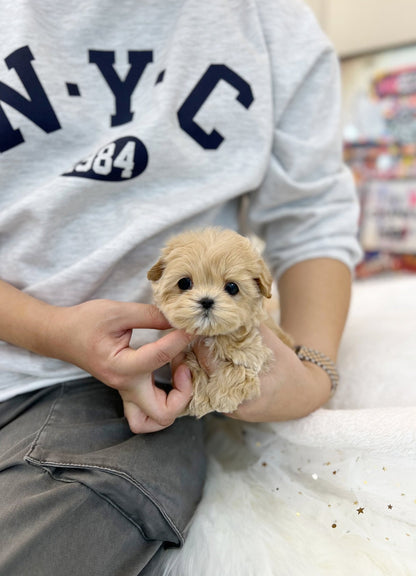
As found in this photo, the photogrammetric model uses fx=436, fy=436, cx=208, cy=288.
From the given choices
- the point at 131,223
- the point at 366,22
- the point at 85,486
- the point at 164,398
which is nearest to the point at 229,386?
the point at 164,398

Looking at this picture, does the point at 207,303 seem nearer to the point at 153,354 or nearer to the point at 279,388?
the point at 153,354

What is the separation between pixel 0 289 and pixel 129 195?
0.85 feet

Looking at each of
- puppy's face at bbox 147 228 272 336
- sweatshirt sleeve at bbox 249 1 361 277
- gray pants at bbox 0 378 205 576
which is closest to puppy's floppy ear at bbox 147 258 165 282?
puppy's face at bbox 147 228 272 336

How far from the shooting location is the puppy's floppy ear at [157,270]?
54 cm

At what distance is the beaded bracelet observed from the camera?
0.72m

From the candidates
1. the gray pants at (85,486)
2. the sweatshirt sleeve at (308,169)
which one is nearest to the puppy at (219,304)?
the gray pants at (85,486)

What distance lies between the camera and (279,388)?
62 centimetres

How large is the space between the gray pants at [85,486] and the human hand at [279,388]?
14 cm

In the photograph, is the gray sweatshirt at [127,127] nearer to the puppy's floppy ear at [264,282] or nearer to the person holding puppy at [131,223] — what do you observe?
the person holding puppy at [131,223]

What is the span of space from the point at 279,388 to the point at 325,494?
18cm

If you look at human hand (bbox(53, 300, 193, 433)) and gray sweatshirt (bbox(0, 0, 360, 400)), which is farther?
gray sweatshirt (bbox(0, 0, 360, 400))

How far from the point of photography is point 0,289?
2.19 ft

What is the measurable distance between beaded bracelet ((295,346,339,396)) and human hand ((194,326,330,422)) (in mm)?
41

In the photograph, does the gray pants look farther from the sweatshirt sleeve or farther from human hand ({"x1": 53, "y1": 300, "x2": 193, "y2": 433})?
the sweatshirt sleeve
